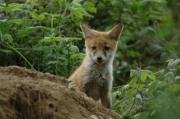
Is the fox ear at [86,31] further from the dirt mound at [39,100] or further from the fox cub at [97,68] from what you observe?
the dirt mound at [39,100]

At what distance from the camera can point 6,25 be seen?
8625mm

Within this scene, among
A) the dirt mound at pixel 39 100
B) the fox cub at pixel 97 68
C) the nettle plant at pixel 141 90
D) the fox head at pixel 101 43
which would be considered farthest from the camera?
the fox head at pixel 101 43

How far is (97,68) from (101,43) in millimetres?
773

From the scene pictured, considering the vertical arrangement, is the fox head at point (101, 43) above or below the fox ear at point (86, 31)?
below

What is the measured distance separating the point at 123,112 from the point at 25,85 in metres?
2.51

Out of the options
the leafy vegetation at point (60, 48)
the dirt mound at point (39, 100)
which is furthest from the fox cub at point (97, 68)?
the dirt mound at point (39, 100)

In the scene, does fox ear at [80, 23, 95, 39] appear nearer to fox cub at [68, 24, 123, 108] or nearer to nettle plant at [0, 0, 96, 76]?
fox cub at [68, 24, 123, 108]

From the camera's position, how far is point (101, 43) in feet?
27.9

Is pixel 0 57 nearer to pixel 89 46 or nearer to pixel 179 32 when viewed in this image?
pixel 89 46

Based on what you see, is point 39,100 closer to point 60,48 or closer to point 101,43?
point 60,48

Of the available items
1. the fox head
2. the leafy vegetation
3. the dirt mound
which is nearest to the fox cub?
the fox head

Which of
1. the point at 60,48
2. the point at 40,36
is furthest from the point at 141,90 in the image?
the point at 40,36

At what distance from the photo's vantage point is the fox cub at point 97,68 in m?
7.35

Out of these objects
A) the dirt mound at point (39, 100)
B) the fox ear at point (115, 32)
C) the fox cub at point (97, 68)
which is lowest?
the fox cub at point (97, 68)
